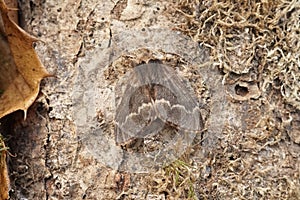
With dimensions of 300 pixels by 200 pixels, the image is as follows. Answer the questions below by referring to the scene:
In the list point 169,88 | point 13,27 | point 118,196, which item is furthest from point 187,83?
point 13,27

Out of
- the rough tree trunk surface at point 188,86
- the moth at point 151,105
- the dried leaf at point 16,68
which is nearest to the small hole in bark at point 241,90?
the rough tree trunk surface at point 188,86

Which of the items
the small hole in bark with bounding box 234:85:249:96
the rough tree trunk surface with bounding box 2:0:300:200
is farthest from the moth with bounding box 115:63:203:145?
the small hole in bark with bounding box 234:85:249:96

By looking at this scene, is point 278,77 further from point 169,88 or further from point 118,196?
point 118,196

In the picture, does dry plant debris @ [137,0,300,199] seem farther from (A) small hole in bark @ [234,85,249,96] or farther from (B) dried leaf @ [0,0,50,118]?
(B) dried leaf @ [0,0,50,118]

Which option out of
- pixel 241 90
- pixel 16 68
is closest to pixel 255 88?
pixel 241 90

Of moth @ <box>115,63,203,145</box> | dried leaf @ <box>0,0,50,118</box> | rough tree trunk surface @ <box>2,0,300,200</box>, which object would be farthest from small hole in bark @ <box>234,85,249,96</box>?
dried leaf @ <box>0,0,50,118</box>

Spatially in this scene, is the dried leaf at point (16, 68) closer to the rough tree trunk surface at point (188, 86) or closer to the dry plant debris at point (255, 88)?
the rough tree trunk surface at point (188, 86)

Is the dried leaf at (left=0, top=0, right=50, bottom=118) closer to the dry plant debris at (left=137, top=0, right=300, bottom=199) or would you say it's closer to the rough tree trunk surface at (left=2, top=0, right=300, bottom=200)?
the rough tree trunk surface at (left=2, top=0, right=300, bottom=200)
